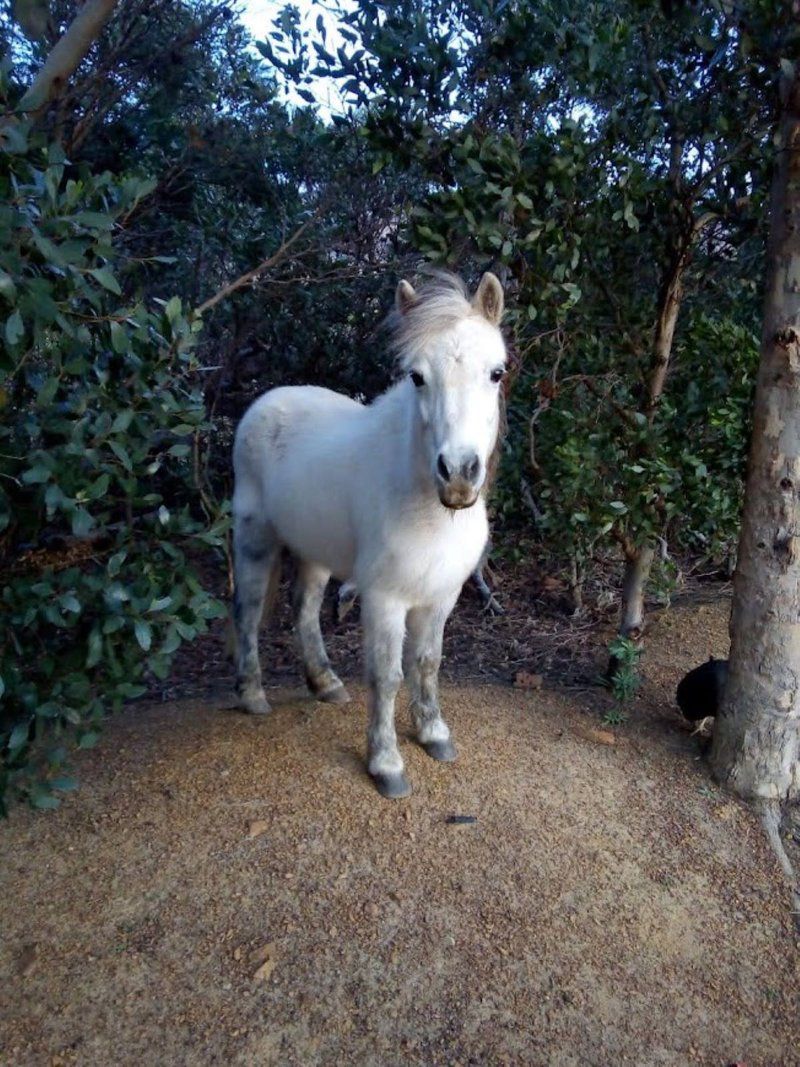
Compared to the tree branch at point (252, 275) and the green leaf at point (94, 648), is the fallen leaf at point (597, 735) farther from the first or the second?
the tree branch at point (252, 275)

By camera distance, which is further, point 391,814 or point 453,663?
point 453,663

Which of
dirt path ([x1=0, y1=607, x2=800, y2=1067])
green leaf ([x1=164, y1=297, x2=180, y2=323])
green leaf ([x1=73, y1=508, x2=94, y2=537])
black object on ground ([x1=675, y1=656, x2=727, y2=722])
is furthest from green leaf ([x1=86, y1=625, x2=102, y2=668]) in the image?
black object on ground ([x1=675, y1=656, x2=727, y2=722])

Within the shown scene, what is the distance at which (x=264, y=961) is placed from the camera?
256cm

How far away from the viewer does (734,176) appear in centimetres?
349

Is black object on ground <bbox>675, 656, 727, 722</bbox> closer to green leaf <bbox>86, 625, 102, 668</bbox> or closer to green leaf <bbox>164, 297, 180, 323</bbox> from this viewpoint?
green leaf <bbox>86, 625, 102, 668</bbox>

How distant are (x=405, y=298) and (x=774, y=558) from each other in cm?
189

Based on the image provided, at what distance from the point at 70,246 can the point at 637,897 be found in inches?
113

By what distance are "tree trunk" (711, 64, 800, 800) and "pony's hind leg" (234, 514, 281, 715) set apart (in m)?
2.37

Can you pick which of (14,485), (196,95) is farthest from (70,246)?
(196,95)

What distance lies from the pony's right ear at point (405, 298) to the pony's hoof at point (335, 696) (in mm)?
2117

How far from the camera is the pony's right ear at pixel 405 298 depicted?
3.21 m

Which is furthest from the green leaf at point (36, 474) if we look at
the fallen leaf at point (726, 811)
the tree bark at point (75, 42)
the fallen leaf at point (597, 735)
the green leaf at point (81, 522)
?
the fallen leaf at point (726, 811)

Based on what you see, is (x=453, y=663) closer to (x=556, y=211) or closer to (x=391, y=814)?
(x=391, y=814)

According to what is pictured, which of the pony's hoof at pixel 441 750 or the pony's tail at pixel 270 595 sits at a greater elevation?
the pony's tail at pixel 270 595
